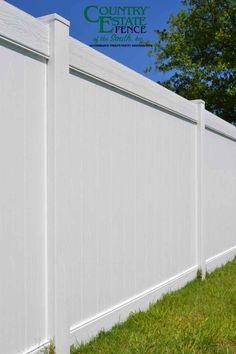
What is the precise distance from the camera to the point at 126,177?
440 centimetres

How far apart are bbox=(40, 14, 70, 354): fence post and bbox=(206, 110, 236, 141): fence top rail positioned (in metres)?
3.87

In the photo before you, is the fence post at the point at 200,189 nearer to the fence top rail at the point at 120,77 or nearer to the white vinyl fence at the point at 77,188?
the fence top rail at the point at 120,77

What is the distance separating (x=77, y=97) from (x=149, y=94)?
144 cm

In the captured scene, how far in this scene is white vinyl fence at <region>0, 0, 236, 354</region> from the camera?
117 inches

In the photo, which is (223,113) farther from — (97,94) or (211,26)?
(97,94)

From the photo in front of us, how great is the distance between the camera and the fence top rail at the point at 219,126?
693 centimetres

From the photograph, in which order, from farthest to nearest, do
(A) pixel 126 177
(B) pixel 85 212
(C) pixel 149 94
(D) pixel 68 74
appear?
(C) pixel 149 94 < (A) pixel 126 177 < (B) pixel 85 212 < (D) pixel 68 74

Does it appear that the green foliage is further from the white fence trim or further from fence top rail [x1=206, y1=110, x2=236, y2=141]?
fence top rail [x1=206, y1=110, x2=236, y2=141]

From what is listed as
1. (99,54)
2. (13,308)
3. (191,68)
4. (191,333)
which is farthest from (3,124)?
(191,68)

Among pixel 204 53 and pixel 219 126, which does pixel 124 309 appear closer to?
pixel 219 126

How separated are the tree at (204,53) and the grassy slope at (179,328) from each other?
46.7 feet

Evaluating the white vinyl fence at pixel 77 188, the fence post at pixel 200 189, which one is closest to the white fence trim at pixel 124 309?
the white vinyl fence at pixel 77 188

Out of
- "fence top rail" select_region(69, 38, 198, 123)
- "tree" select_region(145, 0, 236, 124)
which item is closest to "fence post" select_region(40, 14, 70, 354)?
"fence top rail" select_region(69, 38, 198, 123)

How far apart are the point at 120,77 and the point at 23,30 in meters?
1.37
